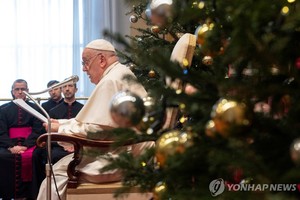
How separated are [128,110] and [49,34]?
7361 mm

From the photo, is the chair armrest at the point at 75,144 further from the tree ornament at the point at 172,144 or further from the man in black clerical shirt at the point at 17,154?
the man in black clerical shirt at the point at 17,154

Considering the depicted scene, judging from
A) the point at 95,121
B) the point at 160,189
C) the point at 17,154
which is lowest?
the point at 17,154

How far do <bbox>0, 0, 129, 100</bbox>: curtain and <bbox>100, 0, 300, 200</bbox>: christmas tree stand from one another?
7.13 meters

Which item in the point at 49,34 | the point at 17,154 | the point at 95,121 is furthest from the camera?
the point at 49,34

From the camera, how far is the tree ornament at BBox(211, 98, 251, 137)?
108 cm

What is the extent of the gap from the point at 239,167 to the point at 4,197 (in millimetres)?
5675

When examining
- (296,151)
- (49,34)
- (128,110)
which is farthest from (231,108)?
(49,34)

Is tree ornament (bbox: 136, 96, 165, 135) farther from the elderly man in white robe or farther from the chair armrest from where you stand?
the chair armrest

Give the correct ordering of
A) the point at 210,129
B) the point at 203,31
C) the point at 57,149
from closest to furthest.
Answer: the point at 210,129, the point at 203,31, the point at 57,149

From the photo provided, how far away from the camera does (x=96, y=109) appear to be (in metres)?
3.42

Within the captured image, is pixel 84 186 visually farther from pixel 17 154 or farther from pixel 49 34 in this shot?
pixel 49 34

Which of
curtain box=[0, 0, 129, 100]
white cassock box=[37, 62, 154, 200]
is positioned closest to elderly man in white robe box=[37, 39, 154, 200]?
white cassock box=[37, 62, 154, 200]

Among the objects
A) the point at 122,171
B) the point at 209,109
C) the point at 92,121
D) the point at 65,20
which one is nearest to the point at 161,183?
the point at 122,171

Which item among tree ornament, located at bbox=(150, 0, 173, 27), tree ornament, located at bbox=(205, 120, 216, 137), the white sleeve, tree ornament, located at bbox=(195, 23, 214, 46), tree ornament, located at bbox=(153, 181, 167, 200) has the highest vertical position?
tree ornament, located at bbox=(150, 0, 173, 27)
